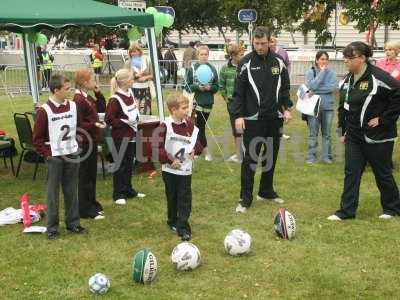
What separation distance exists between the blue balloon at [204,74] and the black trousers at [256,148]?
251 cm

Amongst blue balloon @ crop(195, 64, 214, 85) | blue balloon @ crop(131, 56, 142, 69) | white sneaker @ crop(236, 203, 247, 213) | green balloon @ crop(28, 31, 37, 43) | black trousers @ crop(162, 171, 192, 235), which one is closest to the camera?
black trousers @ crop(162, 171, 192, 235)

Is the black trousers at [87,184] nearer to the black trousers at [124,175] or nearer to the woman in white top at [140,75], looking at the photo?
the black trousers at [124,175]

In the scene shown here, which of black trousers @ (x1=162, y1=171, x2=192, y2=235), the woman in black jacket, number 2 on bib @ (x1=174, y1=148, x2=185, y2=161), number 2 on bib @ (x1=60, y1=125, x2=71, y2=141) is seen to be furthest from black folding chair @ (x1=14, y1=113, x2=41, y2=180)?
the woman in black jacket

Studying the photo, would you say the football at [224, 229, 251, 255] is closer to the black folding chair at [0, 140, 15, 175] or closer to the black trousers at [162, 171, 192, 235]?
the black trousers at [162, 171, 192, 235]

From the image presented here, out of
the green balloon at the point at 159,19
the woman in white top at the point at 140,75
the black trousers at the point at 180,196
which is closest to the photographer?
the black trousers at the point at 180,196

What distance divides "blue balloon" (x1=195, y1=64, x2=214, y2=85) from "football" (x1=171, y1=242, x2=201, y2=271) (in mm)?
4564

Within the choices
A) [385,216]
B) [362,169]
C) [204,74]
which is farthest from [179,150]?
[204,74]

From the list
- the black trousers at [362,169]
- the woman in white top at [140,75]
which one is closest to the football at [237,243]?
the black trousers at [362,169]

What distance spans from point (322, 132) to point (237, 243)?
4.64m

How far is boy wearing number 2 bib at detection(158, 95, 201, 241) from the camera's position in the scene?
Result: 5902 millimetres

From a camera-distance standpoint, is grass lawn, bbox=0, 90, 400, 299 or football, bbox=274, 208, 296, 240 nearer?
grass lawn, bbox=0, 90, 400, 299

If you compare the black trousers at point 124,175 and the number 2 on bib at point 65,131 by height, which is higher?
the number 2 on bib at point 65,131

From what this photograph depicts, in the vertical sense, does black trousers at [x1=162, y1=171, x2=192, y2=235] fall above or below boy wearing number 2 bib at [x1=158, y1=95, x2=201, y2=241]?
below

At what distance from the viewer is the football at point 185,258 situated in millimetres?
5230
